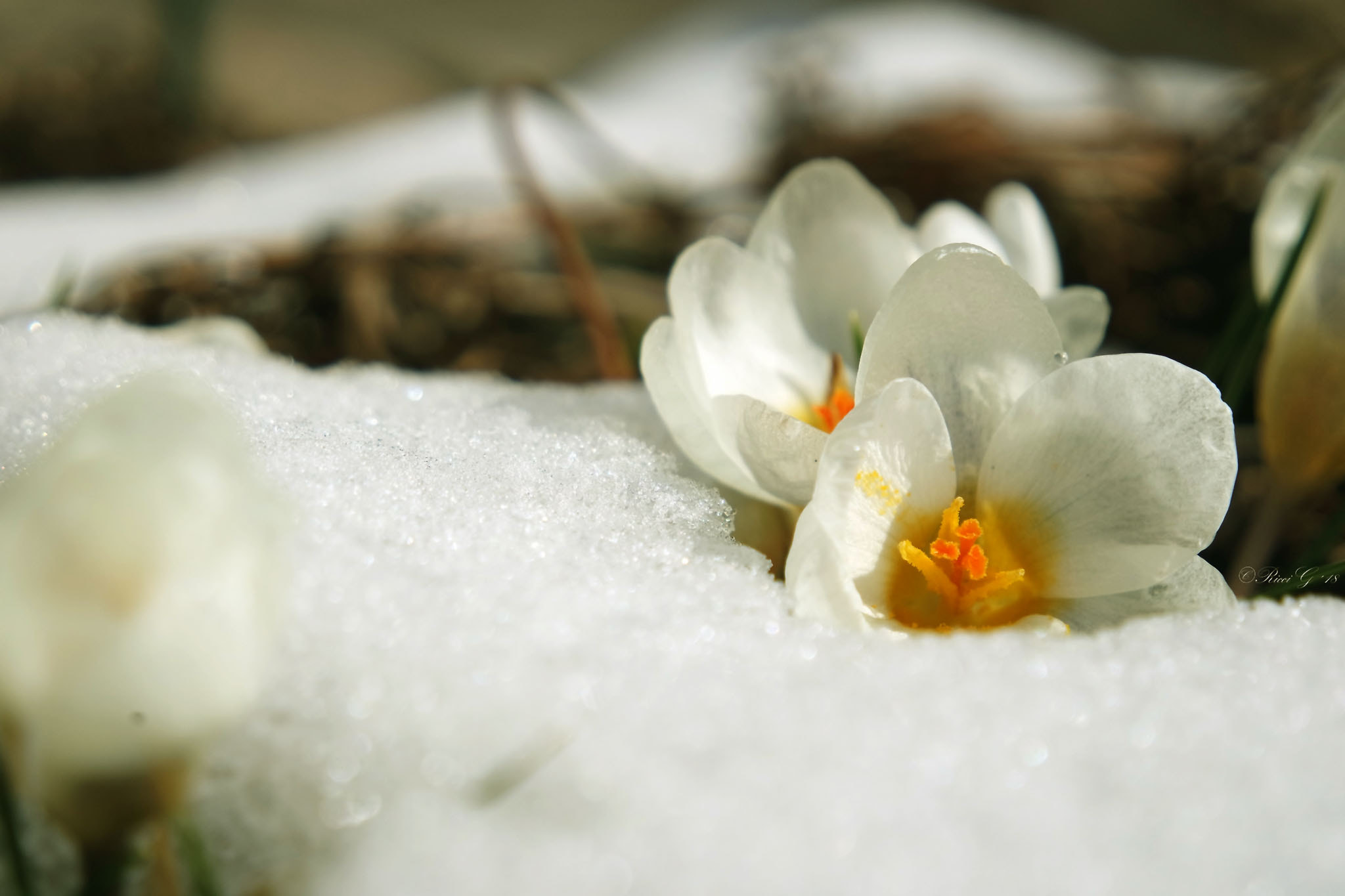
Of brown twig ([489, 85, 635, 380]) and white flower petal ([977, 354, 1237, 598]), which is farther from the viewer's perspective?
brown twig ([489, 85, 635, 380])

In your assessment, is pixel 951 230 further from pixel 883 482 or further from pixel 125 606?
pixel 125 606

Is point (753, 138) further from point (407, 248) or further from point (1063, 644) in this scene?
point (1063, 644)

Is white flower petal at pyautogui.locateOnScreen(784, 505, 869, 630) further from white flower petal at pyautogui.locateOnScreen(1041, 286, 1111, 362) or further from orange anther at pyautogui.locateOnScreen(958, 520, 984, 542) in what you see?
white flower petal at pyautogui.locateOnScreen(1041, 286, 1111, 362)

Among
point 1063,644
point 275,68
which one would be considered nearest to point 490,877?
point 1063,644

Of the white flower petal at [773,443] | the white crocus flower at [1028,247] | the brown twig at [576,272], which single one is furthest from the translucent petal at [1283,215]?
the brown twig at [576,272]

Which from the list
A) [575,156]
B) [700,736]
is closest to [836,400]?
[700,736]

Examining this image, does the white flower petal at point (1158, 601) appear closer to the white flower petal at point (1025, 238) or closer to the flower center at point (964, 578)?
the flower center at point (964, 578)

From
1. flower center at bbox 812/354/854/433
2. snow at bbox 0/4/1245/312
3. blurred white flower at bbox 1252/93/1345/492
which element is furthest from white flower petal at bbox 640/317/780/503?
snow at bbox 0/4/1245/312
